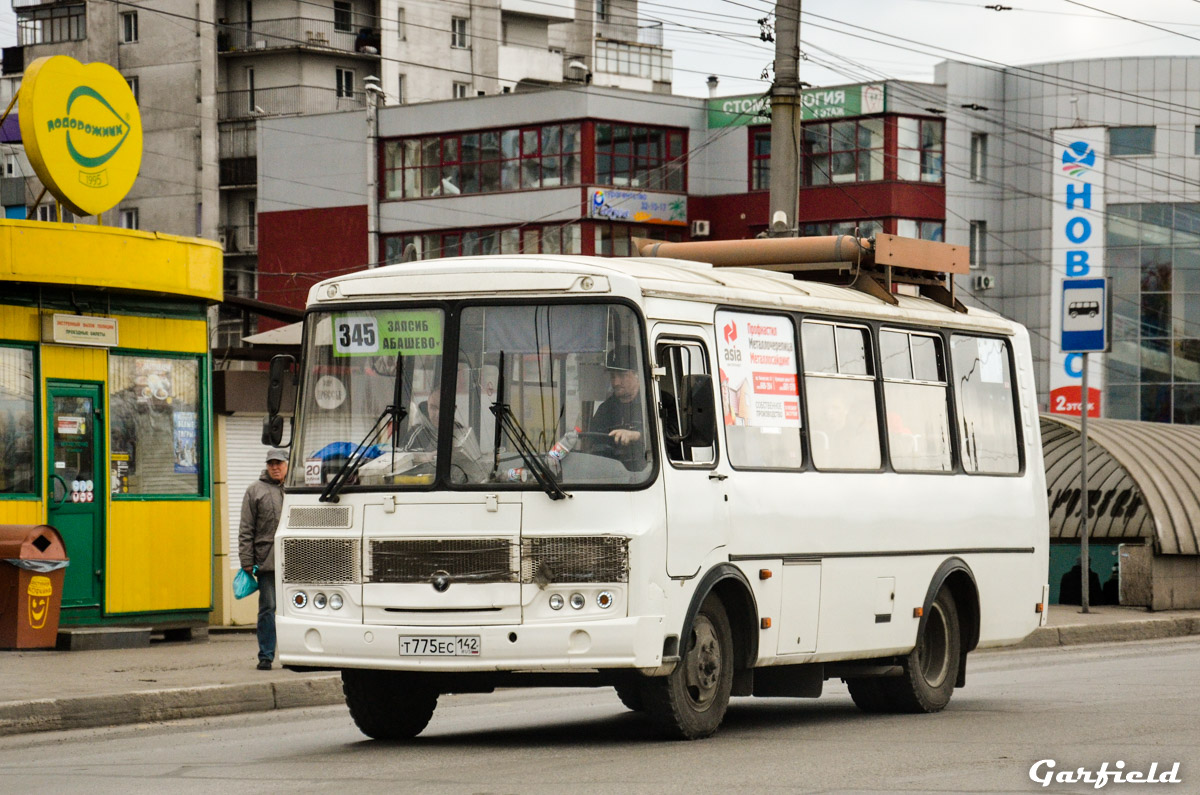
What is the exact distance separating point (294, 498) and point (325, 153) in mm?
61975

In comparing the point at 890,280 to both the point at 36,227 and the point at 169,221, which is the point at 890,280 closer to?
the point at 36,227

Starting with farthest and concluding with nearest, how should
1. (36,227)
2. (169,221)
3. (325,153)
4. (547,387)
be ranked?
(169,221)
(325,153)
(36,227)
(547,387)

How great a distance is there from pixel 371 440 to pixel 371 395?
254 mm

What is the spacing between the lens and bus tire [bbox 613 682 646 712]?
11141 mm

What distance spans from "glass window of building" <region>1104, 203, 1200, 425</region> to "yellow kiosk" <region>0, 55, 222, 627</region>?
5718cm

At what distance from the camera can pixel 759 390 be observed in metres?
12.2

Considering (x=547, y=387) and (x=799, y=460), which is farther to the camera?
(x=799, y=460)

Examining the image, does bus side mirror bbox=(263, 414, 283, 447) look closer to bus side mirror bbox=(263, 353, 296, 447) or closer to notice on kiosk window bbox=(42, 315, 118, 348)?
bus side mirror bbox=(263, 353, 296, 447)

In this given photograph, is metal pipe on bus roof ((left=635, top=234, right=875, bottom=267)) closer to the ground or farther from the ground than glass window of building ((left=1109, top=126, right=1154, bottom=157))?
closer to the ground

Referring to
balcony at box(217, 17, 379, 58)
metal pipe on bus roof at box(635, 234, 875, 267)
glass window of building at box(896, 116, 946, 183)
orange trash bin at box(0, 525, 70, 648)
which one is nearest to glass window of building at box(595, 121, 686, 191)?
glass window of building at box(896, 116, 946, 183)

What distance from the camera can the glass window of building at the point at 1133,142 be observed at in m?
72.6

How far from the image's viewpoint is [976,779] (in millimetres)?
9359

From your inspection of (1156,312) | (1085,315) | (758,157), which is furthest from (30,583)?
(1156,312)

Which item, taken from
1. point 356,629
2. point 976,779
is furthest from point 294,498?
point 976,779
